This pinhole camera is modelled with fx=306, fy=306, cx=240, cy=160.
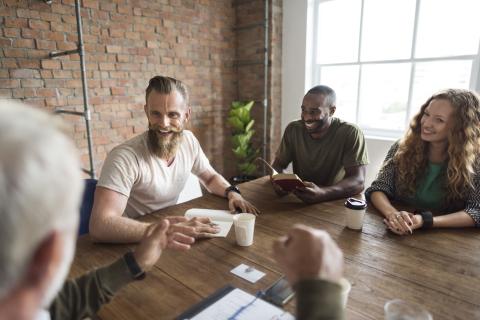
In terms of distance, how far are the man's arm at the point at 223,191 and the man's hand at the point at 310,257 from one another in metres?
0.93

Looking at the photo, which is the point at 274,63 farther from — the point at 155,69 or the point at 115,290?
the point at 115,290

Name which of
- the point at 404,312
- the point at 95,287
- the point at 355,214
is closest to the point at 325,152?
the point at 355,214

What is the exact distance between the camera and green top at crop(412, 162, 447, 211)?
168cm

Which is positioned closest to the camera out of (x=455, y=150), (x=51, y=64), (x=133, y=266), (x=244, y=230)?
(x=133, y=266)

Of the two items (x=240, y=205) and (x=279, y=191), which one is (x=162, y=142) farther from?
(x=279, y=191)

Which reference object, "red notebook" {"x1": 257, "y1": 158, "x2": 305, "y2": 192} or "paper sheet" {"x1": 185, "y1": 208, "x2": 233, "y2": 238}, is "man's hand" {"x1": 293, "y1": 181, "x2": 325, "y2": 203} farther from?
"paper sheet" {"x1": 185, "y1": 208, "x2": 233, "y2": 238}

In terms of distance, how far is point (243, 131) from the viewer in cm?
405

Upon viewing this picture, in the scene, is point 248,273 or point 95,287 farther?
point 248,273

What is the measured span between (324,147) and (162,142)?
3.89 feet

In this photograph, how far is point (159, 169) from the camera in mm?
1672

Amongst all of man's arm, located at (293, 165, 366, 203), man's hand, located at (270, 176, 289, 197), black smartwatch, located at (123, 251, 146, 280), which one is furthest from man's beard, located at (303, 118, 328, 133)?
black smartwatch, located at (123, 251, 146, 280)

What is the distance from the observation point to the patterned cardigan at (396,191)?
147 cm

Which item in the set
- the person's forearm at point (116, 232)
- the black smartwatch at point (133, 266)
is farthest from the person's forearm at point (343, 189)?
the black smartwatch at point (133, 266)

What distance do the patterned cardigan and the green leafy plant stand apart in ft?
7.43
